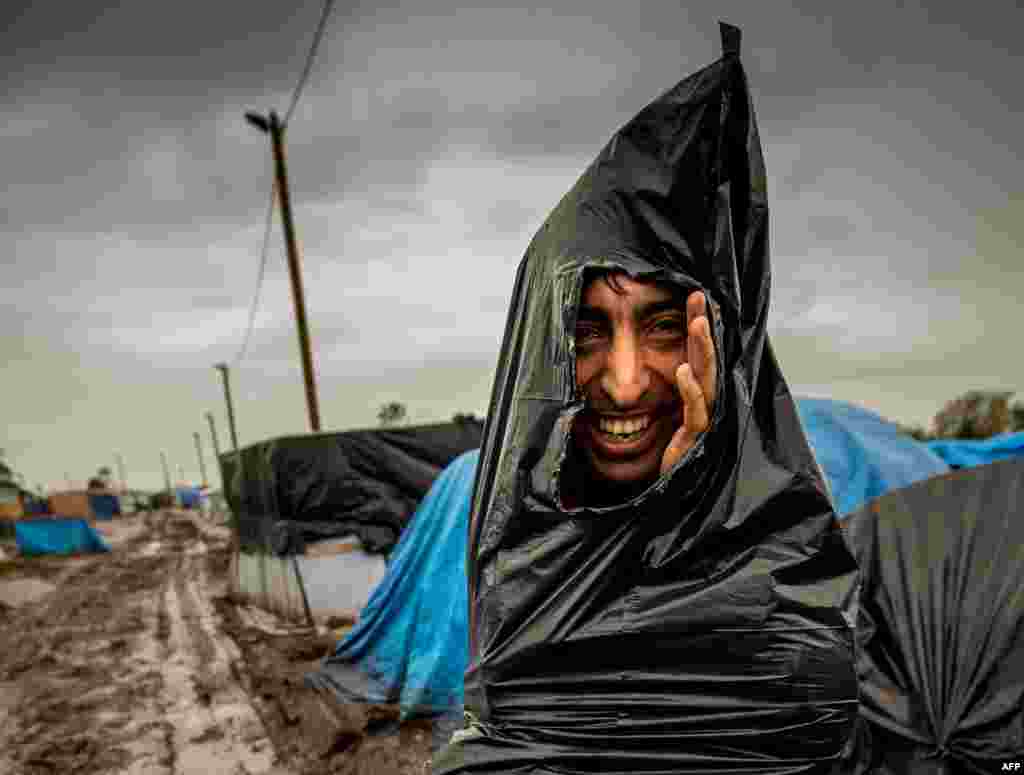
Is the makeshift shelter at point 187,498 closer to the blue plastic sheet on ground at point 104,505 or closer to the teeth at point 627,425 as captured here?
the blue plastic sheet on ground at point 104,505

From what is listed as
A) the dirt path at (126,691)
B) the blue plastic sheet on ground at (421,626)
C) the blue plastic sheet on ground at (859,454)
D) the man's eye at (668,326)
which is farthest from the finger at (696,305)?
the dirt path at (126,691)

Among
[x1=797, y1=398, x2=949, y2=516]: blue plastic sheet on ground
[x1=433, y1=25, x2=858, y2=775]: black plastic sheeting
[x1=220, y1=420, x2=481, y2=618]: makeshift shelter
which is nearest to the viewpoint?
A: [x1=433, y1=25, x2=858, y2=775]: black plastic sheeting

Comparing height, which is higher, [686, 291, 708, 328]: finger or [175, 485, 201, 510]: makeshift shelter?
[686, 291, 708, 328]: finger

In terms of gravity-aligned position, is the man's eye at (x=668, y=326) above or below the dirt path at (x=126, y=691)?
above

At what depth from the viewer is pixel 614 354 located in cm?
133

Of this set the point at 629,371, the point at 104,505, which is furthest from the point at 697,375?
the point at 104,505

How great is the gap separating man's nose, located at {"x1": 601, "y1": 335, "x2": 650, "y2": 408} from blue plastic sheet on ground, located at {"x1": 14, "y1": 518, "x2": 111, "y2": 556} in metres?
28.8

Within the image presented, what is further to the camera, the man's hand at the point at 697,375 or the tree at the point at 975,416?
the tree at the point at 975,416

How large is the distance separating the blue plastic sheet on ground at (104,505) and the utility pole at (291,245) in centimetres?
5009

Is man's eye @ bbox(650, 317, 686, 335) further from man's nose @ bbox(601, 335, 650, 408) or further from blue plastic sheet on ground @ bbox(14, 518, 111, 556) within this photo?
Result: blue plastic sheet on ground @ bbox(14, 518, 111, 556)

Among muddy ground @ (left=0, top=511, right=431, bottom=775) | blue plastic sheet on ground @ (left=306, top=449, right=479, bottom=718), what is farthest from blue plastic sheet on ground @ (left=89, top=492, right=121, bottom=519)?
blue plastic sheet on ground @ (left=306, top=449, right=479, bottom=718)

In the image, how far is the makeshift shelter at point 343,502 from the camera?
7.74 m

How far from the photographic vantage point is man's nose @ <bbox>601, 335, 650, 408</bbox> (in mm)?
1313

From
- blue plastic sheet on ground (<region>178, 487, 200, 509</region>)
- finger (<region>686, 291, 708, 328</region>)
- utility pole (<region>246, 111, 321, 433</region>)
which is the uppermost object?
utility pole (<region>246, 111, 321, 433</region>)
